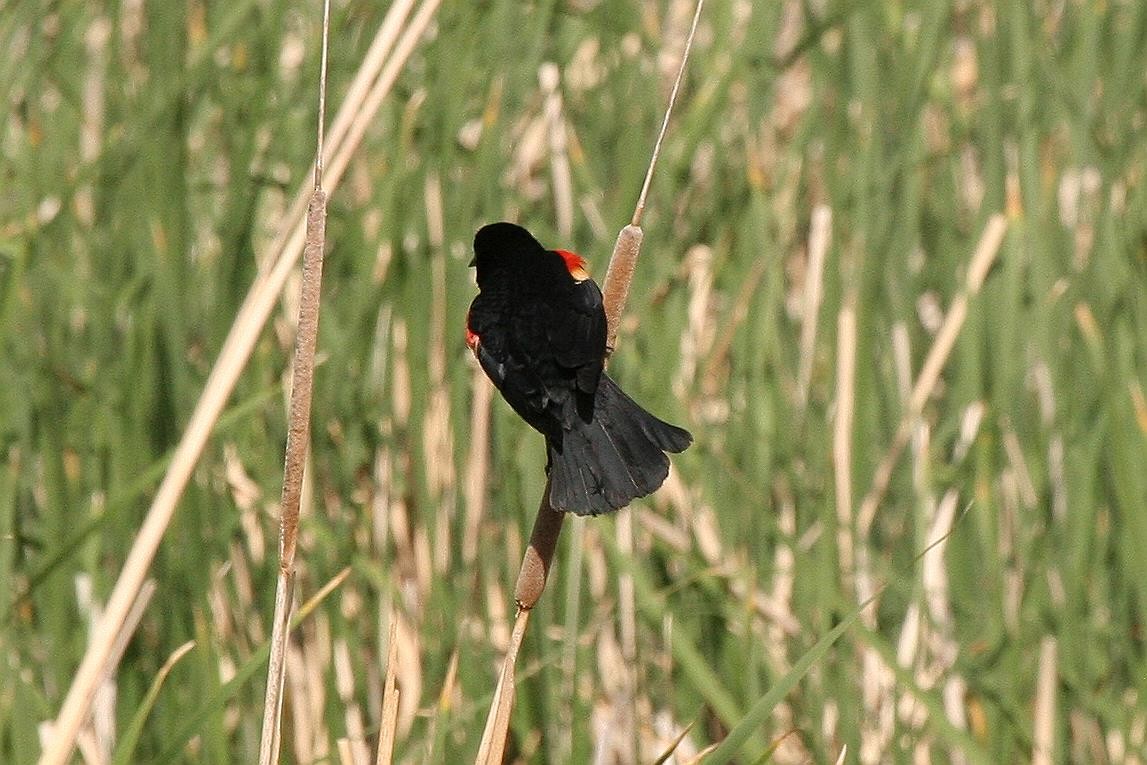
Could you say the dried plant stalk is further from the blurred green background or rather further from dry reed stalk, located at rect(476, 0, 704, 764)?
the blurred green background

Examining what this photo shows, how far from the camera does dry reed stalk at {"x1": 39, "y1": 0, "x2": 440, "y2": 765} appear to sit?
1110 mm

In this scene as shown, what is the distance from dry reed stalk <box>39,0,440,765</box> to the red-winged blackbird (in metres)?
0.19

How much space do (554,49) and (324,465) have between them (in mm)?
754

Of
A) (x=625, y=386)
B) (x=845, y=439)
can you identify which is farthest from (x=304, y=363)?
(x=845, y=439)

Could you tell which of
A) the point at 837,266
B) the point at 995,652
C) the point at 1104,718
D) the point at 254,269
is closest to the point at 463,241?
the point at 254,269

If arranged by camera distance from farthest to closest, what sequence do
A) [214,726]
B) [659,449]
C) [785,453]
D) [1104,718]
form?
[785,453], [1104,718], [214,726], [659,449]

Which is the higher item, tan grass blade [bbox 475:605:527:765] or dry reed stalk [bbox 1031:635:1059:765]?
tan grass blade [bbox 475:605:527:765]

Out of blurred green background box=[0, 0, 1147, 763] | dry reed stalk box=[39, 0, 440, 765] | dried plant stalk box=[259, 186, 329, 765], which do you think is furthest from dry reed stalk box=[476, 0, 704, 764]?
blurred green background box=[0, 0, 1147, 763]

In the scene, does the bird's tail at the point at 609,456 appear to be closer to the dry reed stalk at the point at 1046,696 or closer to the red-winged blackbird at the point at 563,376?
the red-winged blackbird at the point at 563,376

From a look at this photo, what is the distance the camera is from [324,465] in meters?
2.26

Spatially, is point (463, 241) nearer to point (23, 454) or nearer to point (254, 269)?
point (254, 269)

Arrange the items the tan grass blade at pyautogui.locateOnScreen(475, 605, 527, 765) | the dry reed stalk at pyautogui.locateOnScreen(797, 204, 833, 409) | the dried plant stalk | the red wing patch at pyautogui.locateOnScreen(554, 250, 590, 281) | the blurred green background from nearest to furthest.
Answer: the dried plant stalk → the tan grass blade at pyautogui.locateOnScreen(475, 605, 527, 765) → the red wing patch at pyautogui.locateOnScreen(554, 250, 590, 281) → the blurred green background → the dry reed stalk at pyautogui.locateOnScreen(797, 204, 833, 409)

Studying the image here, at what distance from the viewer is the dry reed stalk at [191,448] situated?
1110 millimetres

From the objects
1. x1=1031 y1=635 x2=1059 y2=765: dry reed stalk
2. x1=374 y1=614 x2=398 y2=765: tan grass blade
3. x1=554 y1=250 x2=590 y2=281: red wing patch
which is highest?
x1=554 y1=250 x2=590 y2=281: red wing patch
